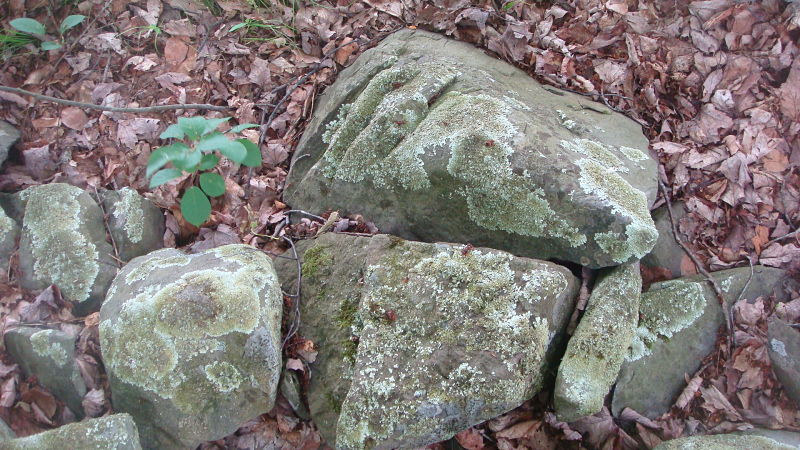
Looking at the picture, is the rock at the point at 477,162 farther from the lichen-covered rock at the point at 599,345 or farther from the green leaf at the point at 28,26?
the green leaf at the point at 28,26

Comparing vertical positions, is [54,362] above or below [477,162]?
below

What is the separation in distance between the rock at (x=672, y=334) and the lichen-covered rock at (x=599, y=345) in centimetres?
15

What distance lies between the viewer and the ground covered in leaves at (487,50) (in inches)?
116

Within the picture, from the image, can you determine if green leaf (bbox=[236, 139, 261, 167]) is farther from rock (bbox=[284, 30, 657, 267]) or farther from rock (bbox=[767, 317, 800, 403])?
rock (bbox=[767, 317, 800, 403])

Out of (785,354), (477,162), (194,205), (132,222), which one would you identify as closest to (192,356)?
(194,205)

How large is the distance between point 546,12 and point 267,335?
134 inches

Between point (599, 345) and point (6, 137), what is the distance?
4117mm

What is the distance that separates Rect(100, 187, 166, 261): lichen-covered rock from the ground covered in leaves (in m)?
0.08

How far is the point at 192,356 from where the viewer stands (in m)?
2.69

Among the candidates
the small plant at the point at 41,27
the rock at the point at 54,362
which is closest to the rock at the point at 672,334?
the rock at the point at 54,362

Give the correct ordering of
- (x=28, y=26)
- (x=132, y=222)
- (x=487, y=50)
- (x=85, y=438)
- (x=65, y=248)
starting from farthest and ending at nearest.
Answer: (x=487, y=50), (x=28, y=26), (x=132, y=222), (x=65, y=248), (x=85, y=438)

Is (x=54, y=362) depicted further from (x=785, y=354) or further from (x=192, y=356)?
(x=785, y=354)

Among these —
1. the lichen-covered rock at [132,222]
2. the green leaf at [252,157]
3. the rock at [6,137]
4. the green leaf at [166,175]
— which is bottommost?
the lichen-covered rock at [132,222]

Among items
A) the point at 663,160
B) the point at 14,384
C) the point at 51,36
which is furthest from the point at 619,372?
the point at 51,36
